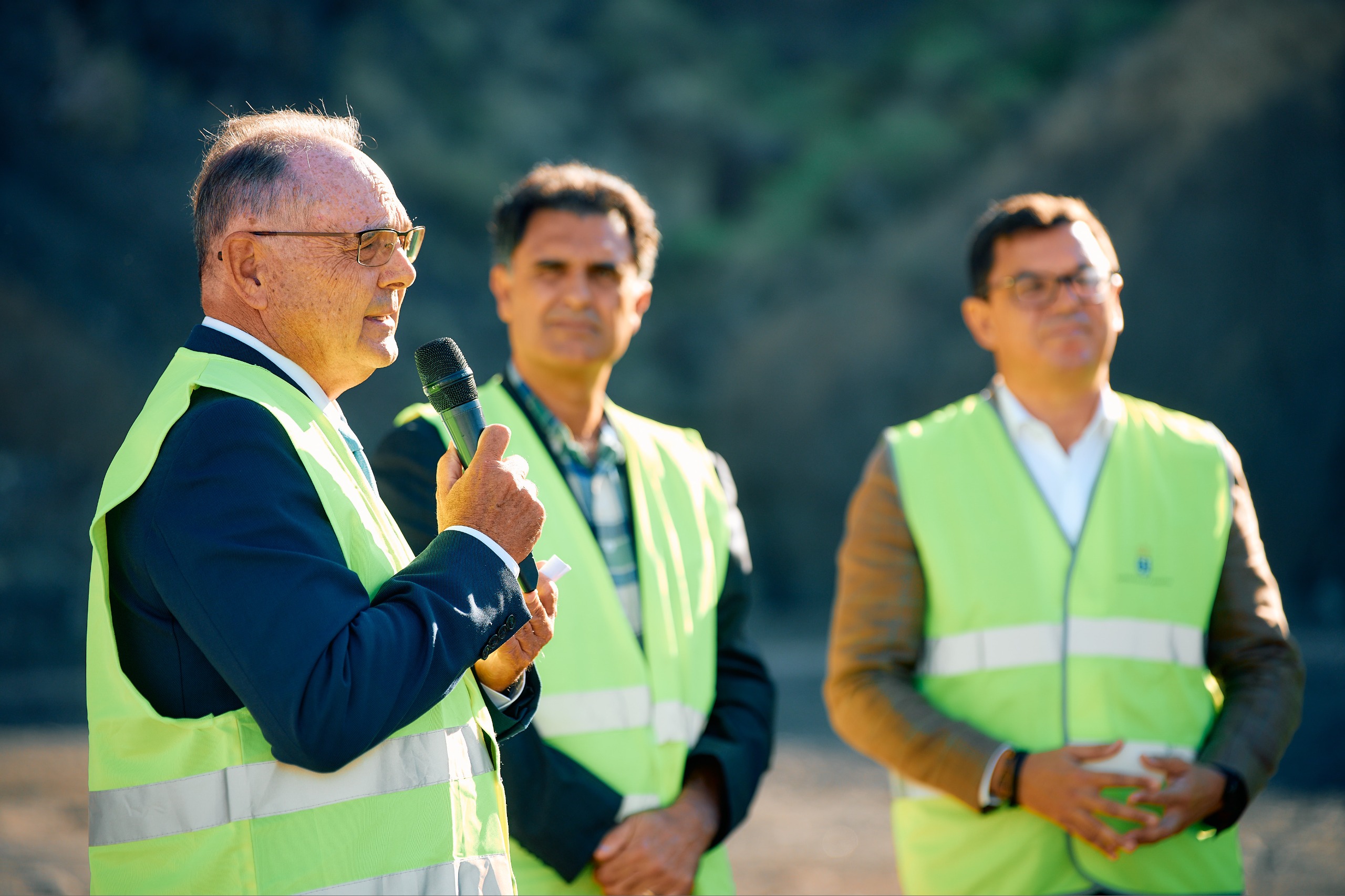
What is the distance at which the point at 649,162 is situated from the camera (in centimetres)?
2452

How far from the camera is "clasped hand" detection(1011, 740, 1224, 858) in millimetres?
2660

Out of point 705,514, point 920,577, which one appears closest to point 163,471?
point 705,514

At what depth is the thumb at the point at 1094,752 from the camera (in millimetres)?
2699

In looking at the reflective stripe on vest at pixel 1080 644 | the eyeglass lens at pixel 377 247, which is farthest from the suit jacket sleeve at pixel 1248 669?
the eyeglass lens at pixel 377 247

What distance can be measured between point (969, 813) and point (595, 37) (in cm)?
2557

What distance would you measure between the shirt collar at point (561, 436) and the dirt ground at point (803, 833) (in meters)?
3.42

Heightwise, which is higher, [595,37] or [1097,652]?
[595,37]

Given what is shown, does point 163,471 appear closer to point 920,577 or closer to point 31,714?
point 920,577

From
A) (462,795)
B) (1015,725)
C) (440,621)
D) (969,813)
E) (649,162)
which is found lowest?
(969,813)

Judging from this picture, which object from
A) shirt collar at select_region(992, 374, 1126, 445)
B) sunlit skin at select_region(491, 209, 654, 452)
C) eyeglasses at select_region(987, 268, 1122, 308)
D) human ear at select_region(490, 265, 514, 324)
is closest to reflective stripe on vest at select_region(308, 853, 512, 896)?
sunlit skin at select_region(491, 209, 654, 452)

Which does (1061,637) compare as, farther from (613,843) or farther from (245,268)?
(245,268)

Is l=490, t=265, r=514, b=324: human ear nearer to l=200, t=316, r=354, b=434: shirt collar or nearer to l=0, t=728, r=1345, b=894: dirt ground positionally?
l=200, t=316, r=354, b=434: shirt collar

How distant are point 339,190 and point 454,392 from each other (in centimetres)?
36

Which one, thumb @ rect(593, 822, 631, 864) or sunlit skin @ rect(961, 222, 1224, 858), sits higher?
sunlit skin @ rect(961, 222, 1224, 858)
